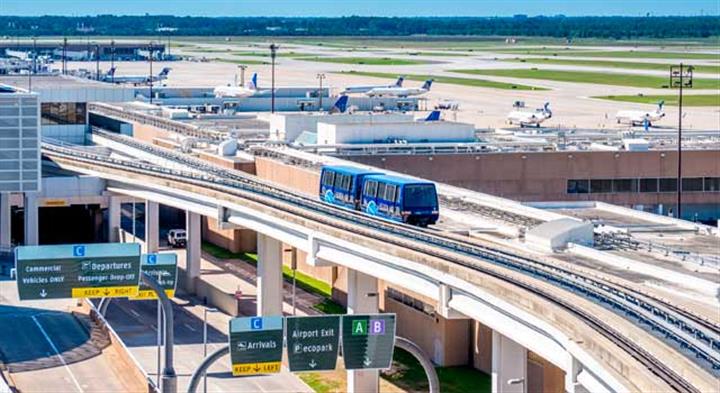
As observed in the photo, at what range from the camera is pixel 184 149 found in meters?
A: 85.1

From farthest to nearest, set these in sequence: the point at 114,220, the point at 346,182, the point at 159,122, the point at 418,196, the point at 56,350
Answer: the point at 159,122
the point at 114,220
the point at 346,182
the point at 418,196
the point at 56,350

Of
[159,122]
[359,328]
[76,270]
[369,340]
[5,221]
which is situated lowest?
[5,221]

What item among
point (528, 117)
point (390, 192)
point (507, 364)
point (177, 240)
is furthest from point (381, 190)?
point (528, 117)

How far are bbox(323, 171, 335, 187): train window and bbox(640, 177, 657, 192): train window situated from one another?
76.8 feet

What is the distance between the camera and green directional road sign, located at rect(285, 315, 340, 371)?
33.6 metres

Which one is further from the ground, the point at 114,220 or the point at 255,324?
the point at 255,324

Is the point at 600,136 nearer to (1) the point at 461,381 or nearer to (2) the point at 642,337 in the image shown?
(1) the point at 461,381

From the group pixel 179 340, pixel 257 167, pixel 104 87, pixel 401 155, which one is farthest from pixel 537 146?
pixel 179 340

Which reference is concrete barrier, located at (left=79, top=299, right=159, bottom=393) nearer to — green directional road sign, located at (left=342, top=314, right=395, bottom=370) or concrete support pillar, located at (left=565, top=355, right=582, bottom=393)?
green directional road sign, located at (left=342, top=314, right=395, bottom=370)

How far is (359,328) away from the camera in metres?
34.0

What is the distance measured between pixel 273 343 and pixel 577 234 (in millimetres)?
17602

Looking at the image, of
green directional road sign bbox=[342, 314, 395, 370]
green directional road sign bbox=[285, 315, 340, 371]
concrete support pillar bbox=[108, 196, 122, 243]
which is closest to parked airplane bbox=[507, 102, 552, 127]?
concrete support pillar bbox=[108, 196, 122, 243]

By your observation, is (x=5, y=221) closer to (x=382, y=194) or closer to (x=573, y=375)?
(x=382, y=194)

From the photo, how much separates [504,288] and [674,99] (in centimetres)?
12075
